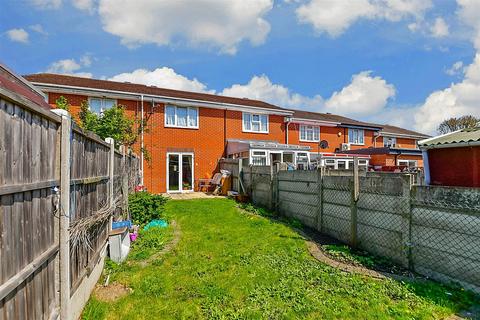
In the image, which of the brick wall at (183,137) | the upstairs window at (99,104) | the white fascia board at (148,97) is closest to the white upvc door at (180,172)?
the brick wall at (183,137)

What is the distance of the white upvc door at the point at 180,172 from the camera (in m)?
18.2

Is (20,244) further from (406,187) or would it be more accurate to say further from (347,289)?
(406,187)

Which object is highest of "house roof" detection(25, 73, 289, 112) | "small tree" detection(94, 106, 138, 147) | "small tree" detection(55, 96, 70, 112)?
"house roof" detection(25, 73, 289, 112)

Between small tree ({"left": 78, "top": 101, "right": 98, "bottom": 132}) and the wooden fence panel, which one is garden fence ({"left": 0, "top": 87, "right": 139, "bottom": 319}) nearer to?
the wooden fence panel

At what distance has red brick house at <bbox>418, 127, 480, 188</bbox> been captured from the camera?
21.5 ft

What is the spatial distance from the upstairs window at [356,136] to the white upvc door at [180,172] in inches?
624

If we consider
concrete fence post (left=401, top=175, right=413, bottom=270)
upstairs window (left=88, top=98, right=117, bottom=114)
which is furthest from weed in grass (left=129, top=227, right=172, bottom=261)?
upstairs window (left=88, top=98, right=117, bottom=114)

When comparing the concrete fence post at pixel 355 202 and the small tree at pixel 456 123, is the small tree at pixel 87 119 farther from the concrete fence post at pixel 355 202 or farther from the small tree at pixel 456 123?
the small tree at pixel 456 123

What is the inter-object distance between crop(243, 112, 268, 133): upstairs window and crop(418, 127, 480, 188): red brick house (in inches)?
570

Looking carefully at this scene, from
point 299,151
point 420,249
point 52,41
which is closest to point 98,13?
point 52,41

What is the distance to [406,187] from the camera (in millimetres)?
5230

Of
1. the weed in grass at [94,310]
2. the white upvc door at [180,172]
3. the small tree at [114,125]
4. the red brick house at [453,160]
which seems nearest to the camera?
the weed in grass at [94,310]

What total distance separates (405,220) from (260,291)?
2962 millimetres

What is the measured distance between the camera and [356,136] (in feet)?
90.1
